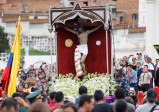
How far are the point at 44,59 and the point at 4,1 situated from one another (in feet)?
106

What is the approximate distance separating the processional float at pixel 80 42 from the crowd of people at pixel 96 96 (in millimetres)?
752

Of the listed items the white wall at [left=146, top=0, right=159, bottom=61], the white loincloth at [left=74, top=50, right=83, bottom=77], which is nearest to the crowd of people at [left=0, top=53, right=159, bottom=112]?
the white loincloth at [left=74, top=50, right=83, bottom=77]

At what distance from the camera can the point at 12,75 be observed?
995 inches

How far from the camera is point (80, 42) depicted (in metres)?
28.3

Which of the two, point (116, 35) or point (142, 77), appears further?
point (116, 35)

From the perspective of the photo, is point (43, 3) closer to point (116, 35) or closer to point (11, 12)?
point (11, 12)

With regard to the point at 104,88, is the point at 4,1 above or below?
above

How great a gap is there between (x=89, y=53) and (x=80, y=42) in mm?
709

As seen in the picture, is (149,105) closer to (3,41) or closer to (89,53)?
(89,53)

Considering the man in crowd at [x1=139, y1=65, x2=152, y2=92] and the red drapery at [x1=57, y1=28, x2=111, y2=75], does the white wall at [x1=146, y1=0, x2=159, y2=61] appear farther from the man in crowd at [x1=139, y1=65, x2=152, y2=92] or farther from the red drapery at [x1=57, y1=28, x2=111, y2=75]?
the man in crowd at [x1=139, y1=65, x2=152, y2=92]

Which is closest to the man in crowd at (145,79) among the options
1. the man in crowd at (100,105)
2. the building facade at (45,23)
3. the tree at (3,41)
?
the man in crowd at (100,105)

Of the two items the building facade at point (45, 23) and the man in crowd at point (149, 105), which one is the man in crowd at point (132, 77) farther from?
the building facade at point (45, 23)

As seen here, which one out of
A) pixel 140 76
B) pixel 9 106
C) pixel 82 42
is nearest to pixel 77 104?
pixel 9 106

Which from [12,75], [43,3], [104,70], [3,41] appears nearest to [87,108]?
[12,75]
